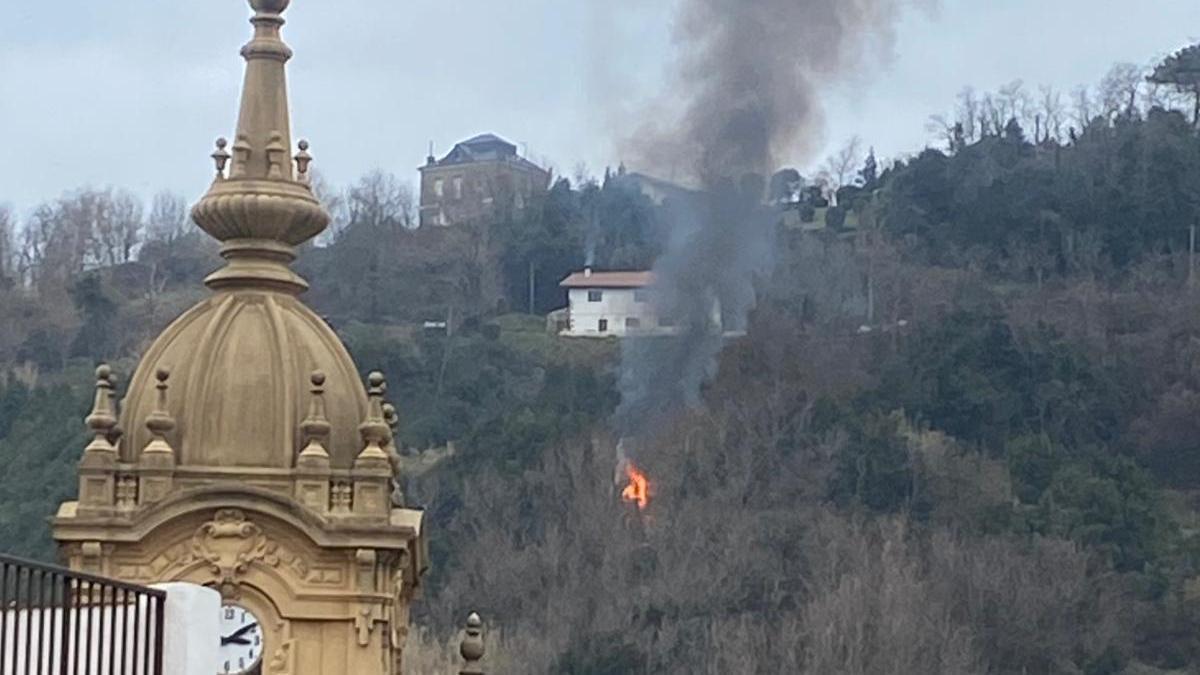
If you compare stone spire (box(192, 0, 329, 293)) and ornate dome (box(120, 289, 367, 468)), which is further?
stone spire (box(192, 0, 329, 293))

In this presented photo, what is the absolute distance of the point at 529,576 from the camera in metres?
108

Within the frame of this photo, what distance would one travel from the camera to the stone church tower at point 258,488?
22.4m

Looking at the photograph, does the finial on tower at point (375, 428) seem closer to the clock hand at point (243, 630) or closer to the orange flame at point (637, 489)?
the clock hand at point (243, 630)

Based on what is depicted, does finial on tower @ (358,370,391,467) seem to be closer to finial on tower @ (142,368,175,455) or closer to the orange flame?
finial on tower @ (142,368,175,455)

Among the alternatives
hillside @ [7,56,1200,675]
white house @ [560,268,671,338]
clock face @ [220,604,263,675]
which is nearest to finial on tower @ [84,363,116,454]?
clock face @ [220,604,263,675]

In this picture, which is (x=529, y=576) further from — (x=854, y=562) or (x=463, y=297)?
(x=463, y=297)

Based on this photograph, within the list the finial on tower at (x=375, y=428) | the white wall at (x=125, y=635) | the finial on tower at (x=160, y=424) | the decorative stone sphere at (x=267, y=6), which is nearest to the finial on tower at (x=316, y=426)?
the finial on tower at (x=375, y=428)

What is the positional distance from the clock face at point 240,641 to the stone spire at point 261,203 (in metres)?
2.83

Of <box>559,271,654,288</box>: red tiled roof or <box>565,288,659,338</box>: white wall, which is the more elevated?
<box>559,271,654,288</box>: red tiled roof

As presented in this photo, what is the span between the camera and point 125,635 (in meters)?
15.0

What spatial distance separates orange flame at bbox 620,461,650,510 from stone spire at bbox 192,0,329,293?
90.2 m

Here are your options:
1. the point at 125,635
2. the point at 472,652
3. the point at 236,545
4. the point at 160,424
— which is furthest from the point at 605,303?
the point at 125,635

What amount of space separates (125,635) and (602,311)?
439ft

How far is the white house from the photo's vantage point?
146 m
